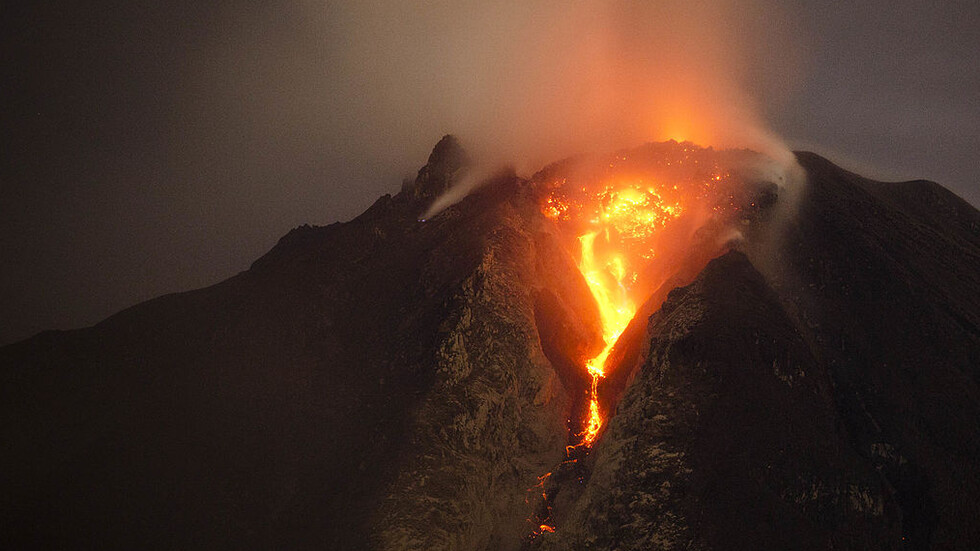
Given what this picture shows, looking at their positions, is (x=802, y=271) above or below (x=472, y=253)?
below

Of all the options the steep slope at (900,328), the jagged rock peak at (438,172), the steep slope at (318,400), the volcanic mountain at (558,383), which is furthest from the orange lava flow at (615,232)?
the jagged rock peak at (438,172)

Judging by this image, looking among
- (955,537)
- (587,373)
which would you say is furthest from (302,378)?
(955,537)

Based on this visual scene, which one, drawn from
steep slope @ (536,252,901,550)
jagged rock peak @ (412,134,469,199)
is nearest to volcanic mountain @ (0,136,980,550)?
steep slope @ (536,252,901,550)

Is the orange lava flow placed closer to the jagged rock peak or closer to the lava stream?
the lava stream

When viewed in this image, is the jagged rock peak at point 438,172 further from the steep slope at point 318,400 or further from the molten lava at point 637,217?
the molten lava at point 637,217

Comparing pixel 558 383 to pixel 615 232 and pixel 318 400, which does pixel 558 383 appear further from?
pixel 318 400

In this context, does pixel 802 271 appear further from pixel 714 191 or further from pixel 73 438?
pixel 73 438
